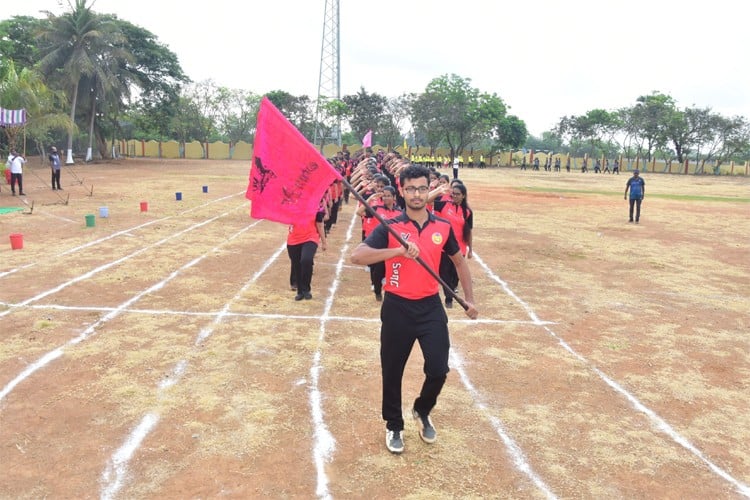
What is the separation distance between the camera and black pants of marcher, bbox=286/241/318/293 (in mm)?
7707

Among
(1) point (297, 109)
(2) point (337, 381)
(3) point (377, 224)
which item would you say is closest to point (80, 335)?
(2) point (337, 381)

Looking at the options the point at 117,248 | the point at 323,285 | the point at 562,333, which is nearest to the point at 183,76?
the point at 117,248

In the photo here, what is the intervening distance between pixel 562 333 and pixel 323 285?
3.68 metres

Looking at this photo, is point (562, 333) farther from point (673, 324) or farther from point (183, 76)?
point (183, 76)

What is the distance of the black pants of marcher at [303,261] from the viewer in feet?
25.3

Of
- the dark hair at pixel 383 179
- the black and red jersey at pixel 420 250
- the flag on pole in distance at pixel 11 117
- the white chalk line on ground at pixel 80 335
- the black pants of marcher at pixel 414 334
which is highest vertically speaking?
the flag on pole in distance at pixel 11 117

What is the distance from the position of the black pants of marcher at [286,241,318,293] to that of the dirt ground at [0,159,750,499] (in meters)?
0.28

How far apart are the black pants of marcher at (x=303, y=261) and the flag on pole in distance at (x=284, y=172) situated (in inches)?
129

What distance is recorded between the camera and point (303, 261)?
25.3 feet

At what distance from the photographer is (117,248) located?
10727 millimetres

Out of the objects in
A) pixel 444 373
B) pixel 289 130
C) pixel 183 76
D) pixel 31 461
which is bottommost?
pixel 31 461

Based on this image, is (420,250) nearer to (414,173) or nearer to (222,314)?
(414,173)

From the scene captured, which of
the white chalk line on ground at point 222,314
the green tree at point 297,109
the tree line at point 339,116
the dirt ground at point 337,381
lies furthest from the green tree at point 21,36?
the white chalk line on ground at point 222,314

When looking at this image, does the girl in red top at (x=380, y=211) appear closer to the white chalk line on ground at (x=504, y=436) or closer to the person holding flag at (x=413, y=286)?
the white chalk line on ground at (x=504, y=436)
